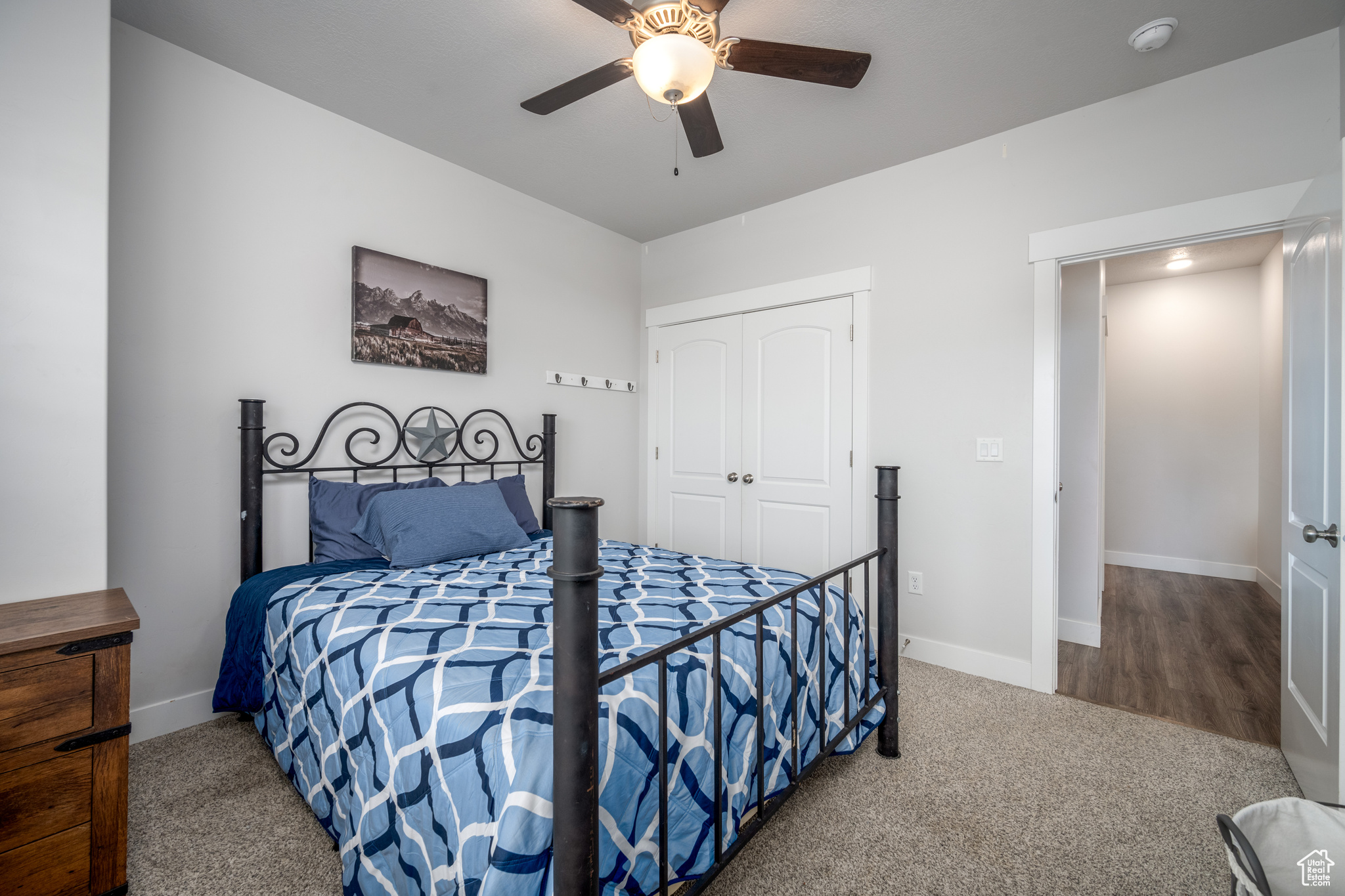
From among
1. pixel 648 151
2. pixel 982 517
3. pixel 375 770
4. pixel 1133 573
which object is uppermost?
pixel 648 151

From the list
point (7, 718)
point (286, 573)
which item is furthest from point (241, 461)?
point (7, 718)

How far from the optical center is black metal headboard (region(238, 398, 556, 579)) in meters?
2.22

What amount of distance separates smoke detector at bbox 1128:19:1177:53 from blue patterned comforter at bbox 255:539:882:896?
7.49 ft

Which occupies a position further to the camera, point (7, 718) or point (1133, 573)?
point (1133, 573)

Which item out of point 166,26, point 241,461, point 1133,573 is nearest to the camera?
point 166,26

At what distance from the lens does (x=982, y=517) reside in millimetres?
2738

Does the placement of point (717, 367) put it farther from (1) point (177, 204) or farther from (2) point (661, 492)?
(1) point (177, 204)

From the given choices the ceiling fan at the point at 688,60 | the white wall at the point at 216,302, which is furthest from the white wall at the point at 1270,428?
the white wall at the point at 216,302

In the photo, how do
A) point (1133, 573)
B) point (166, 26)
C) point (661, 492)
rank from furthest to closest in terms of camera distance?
point (1133, 573) < point (661, 492) < point (166, 26)

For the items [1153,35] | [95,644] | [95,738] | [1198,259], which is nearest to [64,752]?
[95,738]

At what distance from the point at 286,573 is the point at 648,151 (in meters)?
2.52

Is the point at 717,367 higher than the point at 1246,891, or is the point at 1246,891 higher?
the point at 717,367

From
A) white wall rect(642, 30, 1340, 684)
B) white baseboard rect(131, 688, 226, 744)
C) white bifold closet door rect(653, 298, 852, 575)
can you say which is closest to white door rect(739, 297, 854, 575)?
white bifold closet door rect(653, 298, 852, 575)

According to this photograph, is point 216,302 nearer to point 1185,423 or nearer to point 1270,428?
point 1270,428
